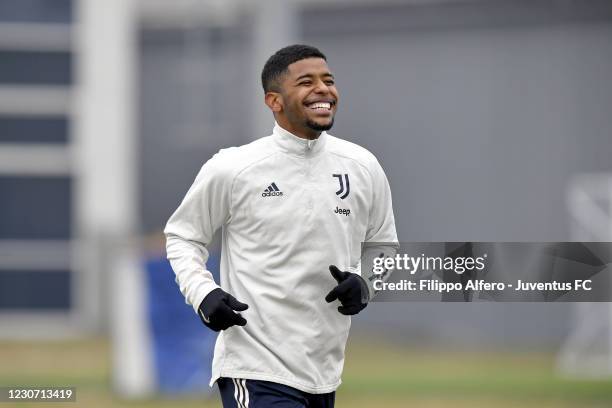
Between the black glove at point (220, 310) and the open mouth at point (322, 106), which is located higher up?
the open mouth at point (322, 106)

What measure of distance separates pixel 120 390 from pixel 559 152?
8636 millimetres

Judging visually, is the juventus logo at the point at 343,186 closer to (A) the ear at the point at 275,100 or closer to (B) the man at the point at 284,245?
(B) the man at the point at 284,245

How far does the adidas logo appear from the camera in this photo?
5.24 m

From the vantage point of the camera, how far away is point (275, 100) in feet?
17.5

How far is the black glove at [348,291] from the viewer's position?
5133mm

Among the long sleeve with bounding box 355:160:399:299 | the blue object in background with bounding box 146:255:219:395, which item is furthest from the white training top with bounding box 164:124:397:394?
the blue object in background with bounding box 146:255:219:395

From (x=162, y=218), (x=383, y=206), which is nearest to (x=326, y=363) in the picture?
(x=383, y=206)

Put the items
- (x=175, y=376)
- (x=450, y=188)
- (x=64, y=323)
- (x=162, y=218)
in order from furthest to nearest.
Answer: (x=162, y=218) < (x=64, y=323) < (x=450, y=188) < (x=175, y=376)

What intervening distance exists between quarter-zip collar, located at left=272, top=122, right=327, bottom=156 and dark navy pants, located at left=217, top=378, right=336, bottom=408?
84cm

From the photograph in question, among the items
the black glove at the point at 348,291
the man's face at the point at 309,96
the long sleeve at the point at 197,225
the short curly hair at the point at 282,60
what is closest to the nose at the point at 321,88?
the man's face at the point at 309,96

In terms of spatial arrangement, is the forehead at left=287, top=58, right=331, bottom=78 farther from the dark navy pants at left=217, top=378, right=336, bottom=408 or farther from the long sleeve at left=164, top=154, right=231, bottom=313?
the dark navy pants at left=217, top=378, right=336, bottom=408

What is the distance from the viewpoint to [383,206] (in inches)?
216

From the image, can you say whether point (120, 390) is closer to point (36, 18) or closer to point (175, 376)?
point (175, 376)

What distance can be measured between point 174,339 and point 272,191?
7499 mm
